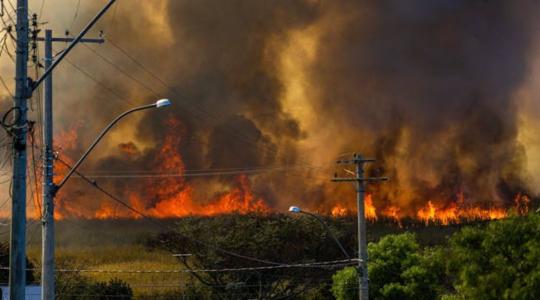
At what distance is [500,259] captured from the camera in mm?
41750

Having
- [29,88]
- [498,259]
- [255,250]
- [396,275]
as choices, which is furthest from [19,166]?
[255,250]

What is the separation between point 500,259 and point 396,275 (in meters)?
29.4

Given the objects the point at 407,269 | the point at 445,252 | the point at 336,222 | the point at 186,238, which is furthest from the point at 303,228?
the point at 445,252

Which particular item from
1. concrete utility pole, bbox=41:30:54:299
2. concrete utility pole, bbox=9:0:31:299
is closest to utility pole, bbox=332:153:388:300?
concrete utility pole, bbox=41:30:54:299

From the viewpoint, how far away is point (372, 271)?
2771 inches

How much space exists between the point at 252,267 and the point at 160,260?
1159 cm

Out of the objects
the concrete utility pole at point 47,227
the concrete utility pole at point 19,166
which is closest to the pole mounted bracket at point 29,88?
the concrete utility pole at point 19,166

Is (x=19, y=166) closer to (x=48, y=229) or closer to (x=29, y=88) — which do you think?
(x=29, y=88)

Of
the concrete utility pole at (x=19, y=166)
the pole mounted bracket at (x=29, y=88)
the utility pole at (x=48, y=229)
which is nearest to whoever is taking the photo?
the concrete utility pole at (x=19, y=166)

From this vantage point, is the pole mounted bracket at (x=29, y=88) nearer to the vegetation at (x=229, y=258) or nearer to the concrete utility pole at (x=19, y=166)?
the concrete utility pole at (x=19, y=166)

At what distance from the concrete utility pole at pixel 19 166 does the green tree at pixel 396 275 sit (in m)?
49.9

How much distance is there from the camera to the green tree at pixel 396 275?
69.1 metres

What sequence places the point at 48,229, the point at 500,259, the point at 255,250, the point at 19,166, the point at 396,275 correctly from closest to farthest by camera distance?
the point at 19,166
the point at 48,229
the point at 500,259
the point at 396,275
the point at 255,250

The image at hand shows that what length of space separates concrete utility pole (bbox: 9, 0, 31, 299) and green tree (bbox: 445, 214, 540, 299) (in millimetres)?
25096
